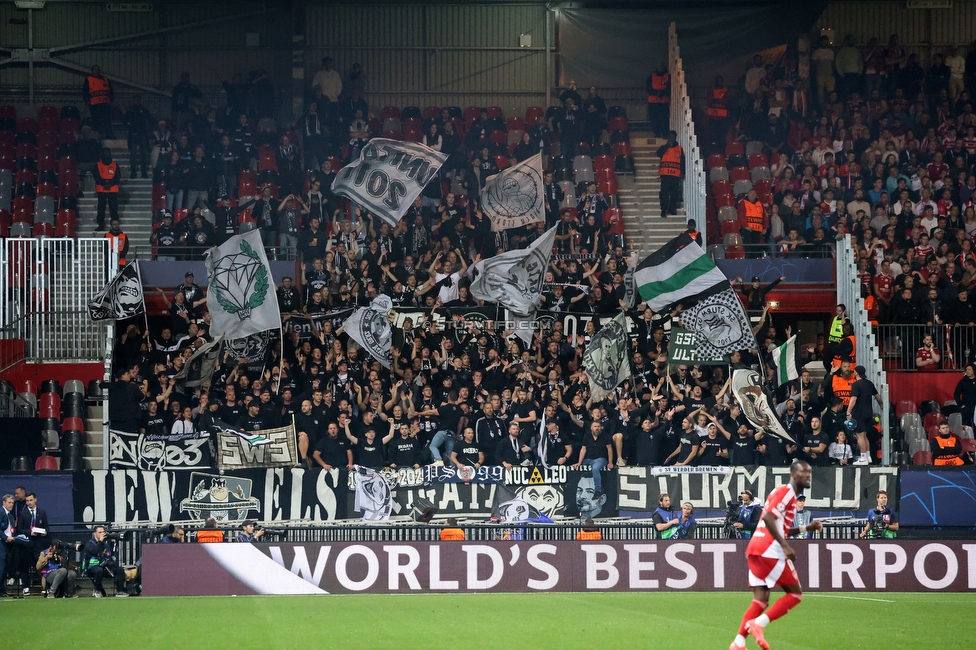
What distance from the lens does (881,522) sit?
70.6ft

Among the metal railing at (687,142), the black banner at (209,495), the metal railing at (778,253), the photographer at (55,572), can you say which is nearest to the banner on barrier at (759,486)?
the black banner at (209,495)

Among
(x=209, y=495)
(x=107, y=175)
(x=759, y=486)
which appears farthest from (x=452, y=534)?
(x=107, y=175)

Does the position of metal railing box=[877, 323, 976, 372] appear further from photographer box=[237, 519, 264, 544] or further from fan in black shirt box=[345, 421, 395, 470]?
photographer box=[237, 519, 264, 544]

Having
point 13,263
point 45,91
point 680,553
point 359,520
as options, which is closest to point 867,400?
point 680,553

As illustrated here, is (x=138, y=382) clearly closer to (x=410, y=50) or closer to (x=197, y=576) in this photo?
(x=197, y=576)

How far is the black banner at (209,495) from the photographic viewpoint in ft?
71.7

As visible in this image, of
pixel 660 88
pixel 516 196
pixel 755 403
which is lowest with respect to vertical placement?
pixel 755 403

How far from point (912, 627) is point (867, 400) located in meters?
9.52

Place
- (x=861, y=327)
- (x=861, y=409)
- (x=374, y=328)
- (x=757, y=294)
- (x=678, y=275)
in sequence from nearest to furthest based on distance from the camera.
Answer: (x=861, y=409) → (x=374, y=328) → (x=678, y=275) → (x=861, y=327) → (x=757, y=294)

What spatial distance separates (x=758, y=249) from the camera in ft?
94.7

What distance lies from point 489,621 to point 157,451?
31.6 ft

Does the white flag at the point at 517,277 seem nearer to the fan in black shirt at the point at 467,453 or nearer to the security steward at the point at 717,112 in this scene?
the fan in black shirt at the point at 467,453

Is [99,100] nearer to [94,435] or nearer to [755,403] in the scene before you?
[94,435]

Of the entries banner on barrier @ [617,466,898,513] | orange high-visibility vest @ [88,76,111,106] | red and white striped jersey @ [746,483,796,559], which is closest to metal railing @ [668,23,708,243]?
banner on barrier @ [617,466,898,513]
